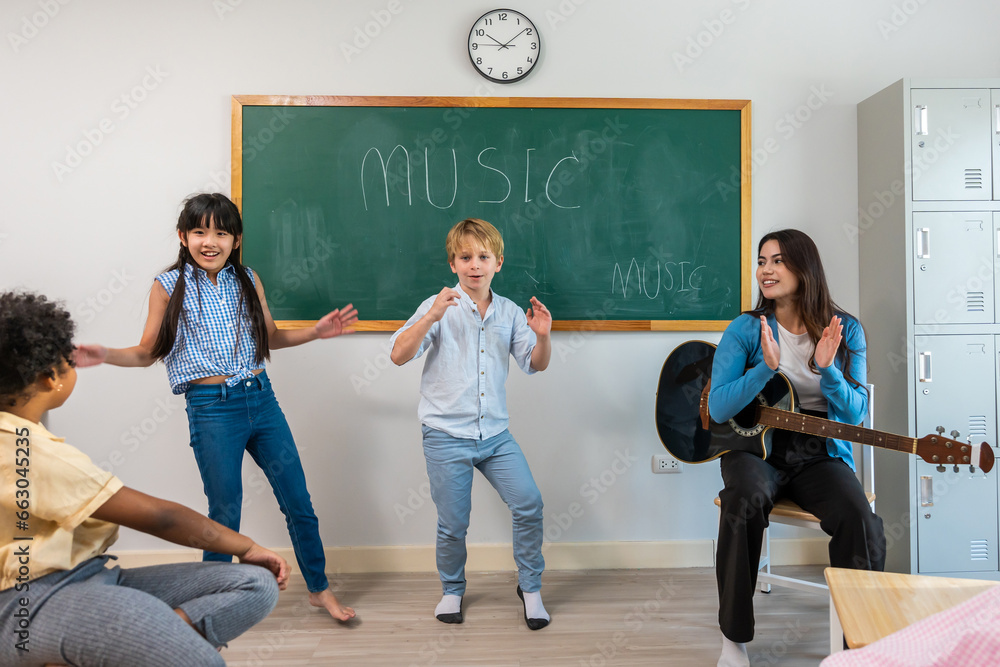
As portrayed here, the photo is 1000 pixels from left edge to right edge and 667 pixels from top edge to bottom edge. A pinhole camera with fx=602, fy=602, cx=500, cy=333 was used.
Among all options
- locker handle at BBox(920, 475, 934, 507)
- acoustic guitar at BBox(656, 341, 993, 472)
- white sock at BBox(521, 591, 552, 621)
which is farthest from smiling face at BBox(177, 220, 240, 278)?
locker handle at BBox(920, 475, 934, 507)

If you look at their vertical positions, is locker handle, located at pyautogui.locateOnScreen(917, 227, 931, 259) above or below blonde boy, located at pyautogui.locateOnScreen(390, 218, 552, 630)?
above

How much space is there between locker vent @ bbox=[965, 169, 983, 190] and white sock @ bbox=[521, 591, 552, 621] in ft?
7.59

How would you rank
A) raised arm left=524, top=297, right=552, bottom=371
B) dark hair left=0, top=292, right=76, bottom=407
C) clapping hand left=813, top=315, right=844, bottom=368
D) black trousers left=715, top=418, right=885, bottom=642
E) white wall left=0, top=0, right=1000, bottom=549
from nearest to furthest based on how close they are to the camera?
dark hair left=0, top=292, right=76, bottom=407 → black trousers left=715, top=418, right=885, bottom=642 → clapping hand left=813, top=315, right=844, bottom=368 → raised arm left=524, top=297, right=552, bottom=371 → white wall left=0, top=0, right=1000, bottom=549

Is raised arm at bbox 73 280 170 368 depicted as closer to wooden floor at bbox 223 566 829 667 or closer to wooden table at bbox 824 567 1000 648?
wooden floor at bbox 223 566 829 667

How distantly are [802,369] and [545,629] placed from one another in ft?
4.17

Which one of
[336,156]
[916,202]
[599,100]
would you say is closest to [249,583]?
[336,156]

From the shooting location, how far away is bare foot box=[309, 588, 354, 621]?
7.04 feet

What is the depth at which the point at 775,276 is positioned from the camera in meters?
2.11

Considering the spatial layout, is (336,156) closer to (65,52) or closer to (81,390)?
(65,52)

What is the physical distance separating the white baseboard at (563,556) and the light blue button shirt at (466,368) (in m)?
0.74

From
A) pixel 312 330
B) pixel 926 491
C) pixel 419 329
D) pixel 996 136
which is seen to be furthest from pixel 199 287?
pixel 996 136

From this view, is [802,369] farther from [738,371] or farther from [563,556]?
[563,556]

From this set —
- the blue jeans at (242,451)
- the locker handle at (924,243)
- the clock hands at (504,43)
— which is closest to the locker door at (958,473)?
the locker handle at (924,243)

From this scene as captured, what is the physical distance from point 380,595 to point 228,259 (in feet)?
4.65
